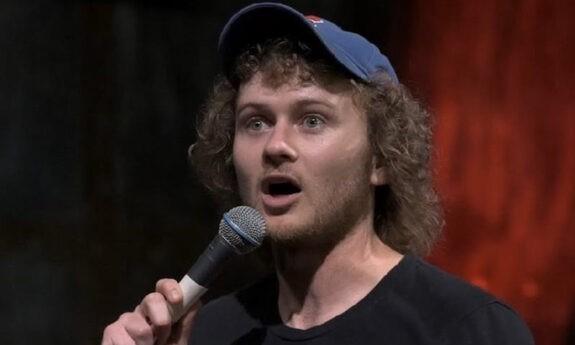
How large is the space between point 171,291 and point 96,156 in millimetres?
937

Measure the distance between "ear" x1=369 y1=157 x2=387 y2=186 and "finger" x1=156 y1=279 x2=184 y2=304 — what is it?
41 centimetres

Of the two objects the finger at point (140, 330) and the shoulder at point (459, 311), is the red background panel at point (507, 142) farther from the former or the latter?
the finger at point (140, 330)

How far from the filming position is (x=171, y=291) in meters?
1.45

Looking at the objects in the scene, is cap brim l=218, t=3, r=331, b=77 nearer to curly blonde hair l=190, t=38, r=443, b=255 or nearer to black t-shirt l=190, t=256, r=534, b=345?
curly blonde hair l=190, t=38, r=443, b=255

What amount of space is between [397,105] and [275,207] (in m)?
0.30

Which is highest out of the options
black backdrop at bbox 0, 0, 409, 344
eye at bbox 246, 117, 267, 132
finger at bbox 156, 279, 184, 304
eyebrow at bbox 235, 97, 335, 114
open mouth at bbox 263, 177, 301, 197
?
eyebrow at bbox 235, 97, 335, 114

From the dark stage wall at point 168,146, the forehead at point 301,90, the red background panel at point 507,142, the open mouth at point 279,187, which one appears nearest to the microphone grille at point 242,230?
the open mouth at point 279,187

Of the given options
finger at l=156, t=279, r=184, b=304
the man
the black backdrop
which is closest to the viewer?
finger at l=156, t=279, r=184, b=304

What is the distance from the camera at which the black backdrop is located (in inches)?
90.1

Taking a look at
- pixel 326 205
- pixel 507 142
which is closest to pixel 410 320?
pixel 326 205

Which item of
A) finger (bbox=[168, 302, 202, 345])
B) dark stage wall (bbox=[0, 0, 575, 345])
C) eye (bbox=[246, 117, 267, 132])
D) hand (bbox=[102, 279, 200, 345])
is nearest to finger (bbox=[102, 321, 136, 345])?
hand (bbox=[102, 279, 200, 345])

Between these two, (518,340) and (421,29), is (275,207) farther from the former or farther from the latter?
(421,29)

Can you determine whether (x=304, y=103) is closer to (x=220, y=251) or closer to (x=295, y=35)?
(x=295, y=35)

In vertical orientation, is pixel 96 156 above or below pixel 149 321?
below
